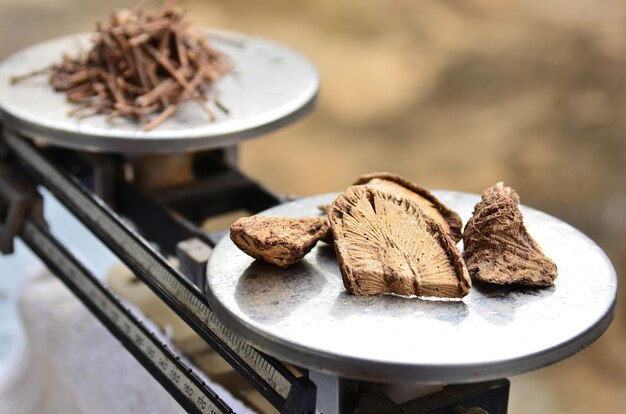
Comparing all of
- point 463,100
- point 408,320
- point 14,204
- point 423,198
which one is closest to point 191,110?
point 14,204

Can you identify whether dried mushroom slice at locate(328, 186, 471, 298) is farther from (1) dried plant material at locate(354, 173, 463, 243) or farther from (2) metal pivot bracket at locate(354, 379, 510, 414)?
(2) metal pivot bracket at locate(354, 379, 510, 414)

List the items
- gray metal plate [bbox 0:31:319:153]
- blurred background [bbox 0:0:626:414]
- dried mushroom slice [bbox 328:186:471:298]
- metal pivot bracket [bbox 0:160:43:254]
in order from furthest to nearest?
blurred background [bbox 0:0:626:414] → metal pivot bracket [bbox 0:160:43:254] → gray metal plate [bbox 0:31:319:153] → dried mushroom slice [bbox 328:186:471:298]

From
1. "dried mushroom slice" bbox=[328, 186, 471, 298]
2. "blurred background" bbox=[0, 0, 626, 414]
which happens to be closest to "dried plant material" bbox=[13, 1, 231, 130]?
"dried mushroom slice" bbox=[328, 186, 471, 298]

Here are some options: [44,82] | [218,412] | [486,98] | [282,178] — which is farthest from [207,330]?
[486,98]

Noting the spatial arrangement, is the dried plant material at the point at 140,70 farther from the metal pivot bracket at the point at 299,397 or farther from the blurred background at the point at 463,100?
the blurred background at the point at 463,100

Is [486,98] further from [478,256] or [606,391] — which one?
[478,256]

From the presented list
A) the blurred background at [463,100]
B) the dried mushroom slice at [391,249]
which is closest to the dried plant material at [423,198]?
the dried mushroom slice at [391,249]
